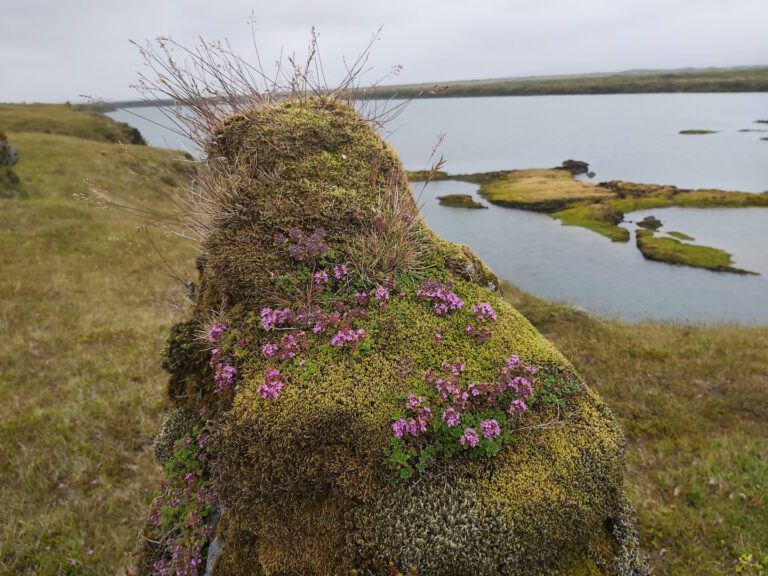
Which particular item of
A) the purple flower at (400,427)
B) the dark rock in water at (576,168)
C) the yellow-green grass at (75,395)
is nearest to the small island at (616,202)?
the dark rock in water at (576,168)

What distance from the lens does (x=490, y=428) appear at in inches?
158

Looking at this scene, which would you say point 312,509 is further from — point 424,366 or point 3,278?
point 3,278

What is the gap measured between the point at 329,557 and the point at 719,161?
4064 inches

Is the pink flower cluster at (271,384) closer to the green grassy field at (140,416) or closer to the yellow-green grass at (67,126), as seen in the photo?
the green grassy field at (140,416)

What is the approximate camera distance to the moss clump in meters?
61.0

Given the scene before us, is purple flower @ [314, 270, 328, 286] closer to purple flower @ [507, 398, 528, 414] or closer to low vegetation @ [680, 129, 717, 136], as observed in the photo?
purple flower @ [507, 398, 528, 414]

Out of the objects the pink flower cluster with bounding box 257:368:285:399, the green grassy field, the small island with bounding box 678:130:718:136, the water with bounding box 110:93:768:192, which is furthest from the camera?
the small island with bounding box 678:130:718:136

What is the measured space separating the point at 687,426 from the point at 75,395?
571 inches

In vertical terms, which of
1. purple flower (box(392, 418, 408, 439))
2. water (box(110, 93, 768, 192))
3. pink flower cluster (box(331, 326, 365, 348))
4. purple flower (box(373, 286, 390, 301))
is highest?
purple flower (box(373, 286, 390, 301))

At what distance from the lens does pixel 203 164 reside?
630 centimetres

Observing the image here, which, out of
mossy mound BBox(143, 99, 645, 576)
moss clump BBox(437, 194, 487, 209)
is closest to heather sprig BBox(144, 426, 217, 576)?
mossy mound BBox(143, 99, 645, 576)

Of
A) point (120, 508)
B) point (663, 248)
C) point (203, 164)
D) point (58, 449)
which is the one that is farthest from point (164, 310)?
point (663, 248)

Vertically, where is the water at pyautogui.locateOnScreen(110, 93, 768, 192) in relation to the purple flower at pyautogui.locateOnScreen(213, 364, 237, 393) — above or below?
below

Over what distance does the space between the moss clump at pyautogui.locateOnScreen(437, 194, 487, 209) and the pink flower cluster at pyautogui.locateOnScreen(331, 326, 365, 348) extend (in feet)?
191
